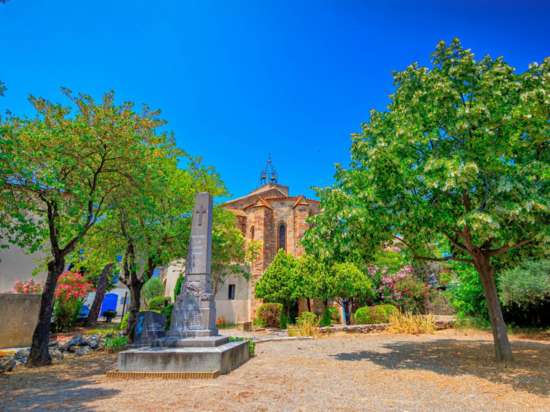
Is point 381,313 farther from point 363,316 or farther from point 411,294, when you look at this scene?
point 411,294

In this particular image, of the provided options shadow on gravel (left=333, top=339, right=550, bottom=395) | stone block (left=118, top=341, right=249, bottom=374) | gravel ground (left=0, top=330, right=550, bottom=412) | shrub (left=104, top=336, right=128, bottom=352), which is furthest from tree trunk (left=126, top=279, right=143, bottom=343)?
shadow on gravel (left=333, top=339, right=550, bottom=395)

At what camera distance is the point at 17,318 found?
1260 centimetres

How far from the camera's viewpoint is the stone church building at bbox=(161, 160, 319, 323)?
26.4m

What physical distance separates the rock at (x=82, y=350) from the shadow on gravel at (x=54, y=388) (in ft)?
6.01

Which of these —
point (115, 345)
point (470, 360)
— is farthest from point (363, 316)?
point (115, 345)

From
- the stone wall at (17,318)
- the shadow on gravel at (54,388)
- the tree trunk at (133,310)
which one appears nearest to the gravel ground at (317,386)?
the shadow on gravel at (54,388)

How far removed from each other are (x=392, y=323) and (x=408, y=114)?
11.9 meters

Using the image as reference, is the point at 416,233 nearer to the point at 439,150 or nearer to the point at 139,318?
the point at 439,150

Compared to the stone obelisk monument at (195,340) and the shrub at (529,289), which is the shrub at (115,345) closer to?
the stone obelisk monument at (195,340)

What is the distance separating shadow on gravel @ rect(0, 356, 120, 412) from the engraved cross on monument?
2.08 metres

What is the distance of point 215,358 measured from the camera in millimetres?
6969

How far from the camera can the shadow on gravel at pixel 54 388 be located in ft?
16.5

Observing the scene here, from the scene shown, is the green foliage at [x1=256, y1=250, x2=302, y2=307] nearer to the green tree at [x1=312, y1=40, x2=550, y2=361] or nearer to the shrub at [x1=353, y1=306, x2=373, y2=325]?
the shrub at [x1=353, y1=306, x2=373, y2=325]

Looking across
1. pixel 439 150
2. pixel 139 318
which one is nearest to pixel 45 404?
pixel 139 318
